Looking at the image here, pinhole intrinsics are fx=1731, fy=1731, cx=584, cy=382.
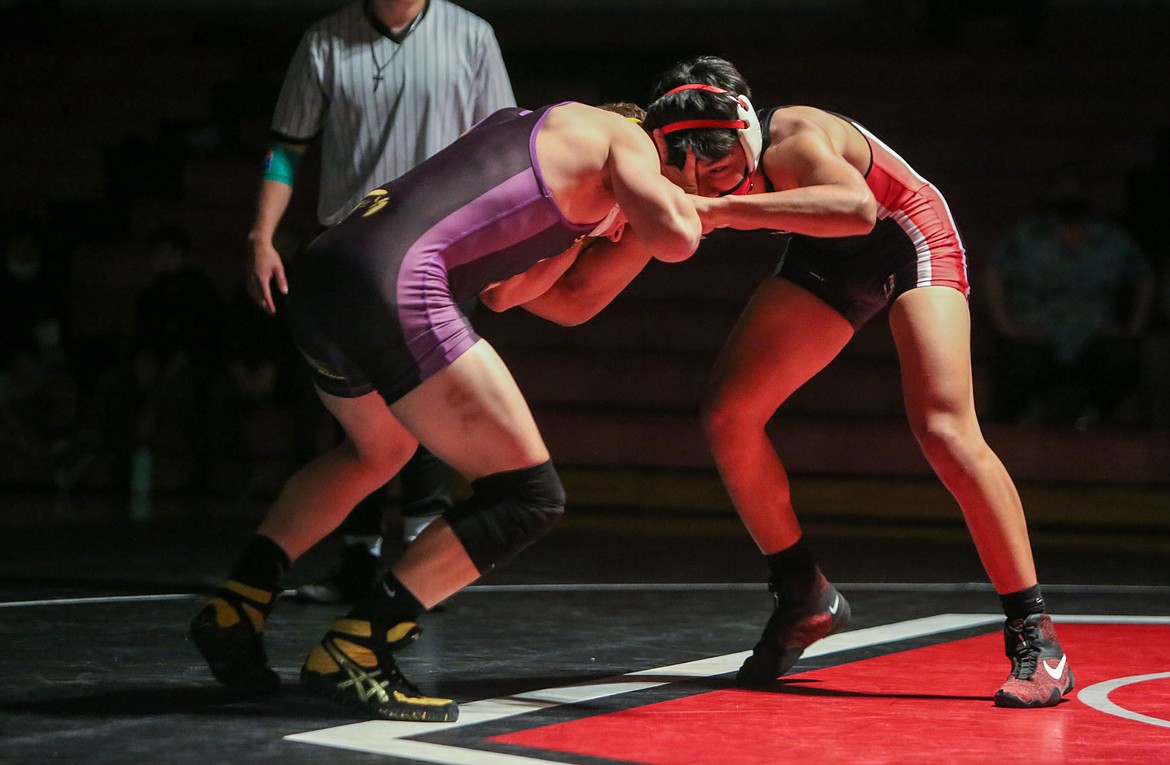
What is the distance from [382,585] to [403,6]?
5.22 feet

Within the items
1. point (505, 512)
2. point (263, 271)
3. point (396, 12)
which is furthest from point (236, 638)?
point (396, 12)

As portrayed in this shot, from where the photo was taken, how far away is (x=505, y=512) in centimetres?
267

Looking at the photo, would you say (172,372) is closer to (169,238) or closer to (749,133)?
(169,238)

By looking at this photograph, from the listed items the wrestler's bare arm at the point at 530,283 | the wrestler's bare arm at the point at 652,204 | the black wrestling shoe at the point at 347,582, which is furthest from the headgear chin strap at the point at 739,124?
the black wrestling shoe at the point at 347,582

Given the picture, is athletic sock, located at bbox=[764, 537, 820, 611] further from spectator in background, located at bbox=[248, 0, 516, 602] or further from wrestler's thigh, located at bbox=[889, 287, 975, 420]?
spectator in background, located at bbox=[248, 0, 516, 602]

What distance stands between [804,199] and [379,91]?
1.34 metres

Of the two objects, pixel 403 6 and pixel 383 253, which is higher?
pixel 403 6

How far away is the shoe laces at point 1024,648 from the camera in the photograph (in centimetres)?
294

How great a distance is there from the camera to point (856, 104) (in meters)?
9.09

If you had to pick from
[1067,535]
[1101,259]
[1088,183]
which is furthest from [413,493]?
[1088,183]

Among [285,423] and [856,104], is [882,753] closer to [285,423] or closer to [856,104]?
[285,423]

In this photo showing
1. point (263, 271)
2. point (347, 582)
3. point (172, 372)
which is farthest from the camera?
point (172, 372)

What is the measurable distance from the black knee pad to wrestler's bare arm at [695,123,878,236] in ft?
1.65

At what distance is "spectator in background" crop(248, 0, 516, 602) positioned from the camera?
12.5 feet
